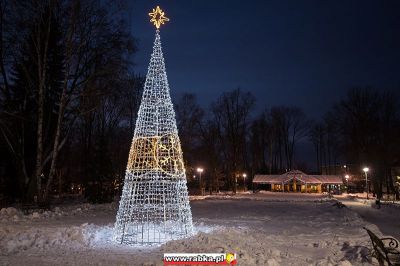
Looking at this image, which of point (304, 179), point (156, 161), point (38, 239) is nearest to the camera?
point (38, 239)

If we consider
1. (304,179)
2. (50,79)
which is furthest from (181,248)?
(304,179)

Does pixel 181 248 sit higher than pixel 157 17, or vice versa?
pixel 157 17

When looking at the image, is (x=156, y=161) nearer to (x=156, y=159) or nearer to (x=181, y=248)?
(x=156, y=159)

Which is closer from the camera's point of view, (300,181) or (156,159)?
(156,159)

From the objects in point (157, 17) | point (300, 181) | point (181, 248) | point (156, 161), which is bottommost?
point (181, 248)

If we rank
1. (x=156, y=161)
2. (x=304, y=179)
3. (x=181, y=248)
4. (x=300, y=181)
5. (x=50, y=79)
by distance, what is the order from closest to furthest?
(x=181, y=248)
(x=156, y=161)
(x=50, y=79)
(x=304, y=179)
(x=300, y=181)

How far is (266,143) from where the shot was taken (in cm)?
6844

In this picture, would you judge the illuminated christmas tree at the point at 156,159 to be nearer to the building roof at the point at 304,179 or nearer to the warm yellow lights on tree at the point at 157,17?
the warm yellow lights on tree at the point at 157,17

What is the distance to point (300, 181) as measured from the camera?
5800cm

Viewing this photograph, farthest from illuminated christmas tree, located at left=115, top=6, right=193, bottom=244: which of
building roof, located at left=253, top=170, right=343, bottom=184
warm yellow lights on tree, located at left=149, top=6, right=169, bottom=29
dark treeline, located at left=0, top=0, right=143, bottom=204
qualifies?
building roof, located at left=253, top=170, right=343, bottom=184

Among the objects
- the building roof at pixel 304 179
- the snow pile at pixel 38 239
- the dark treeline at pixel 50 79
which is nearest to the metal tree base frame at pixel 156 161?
the snow pile at pixel 38 239

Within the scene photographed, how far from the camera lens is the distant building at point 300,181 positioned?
57719 mm

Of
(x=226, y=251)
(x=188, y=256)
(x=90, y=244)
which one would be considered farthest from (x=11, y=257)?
(x=226, y=251)

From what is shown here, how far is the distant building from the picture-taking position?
57.7 metres
